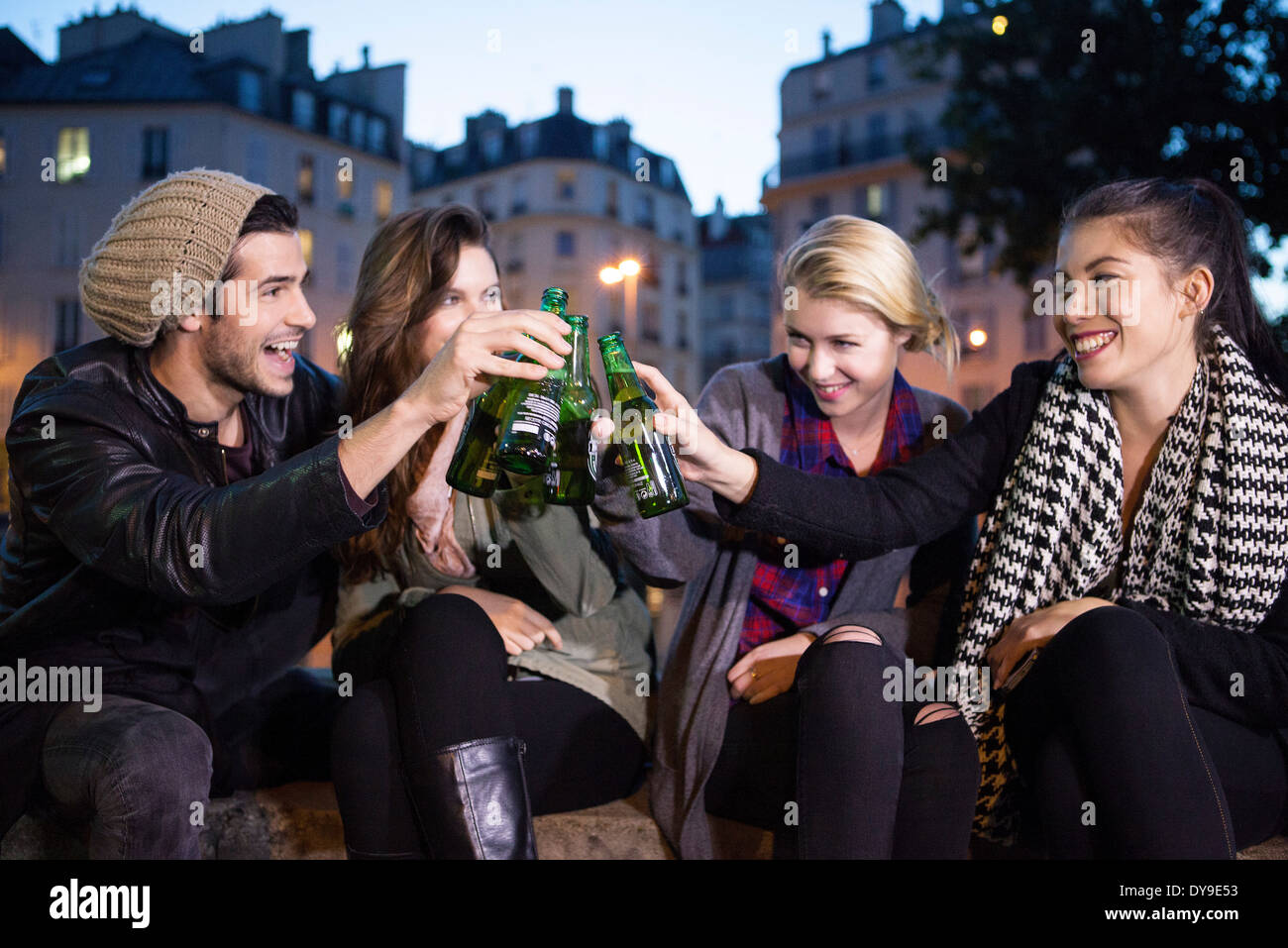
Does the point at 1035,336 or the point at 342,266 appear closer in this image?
the point at 1035,336

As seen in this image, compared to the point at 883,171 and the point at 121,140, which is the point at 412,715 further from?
the point at 883,171

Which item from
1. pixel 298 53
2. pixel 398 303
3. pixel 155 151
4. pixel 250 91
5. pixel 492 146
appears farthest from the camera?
pixel 492 146

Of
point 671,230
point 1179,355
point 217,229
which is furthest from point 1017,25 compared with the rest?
point 671,230

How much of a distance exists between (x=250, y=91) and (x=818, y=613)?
30.2 metres

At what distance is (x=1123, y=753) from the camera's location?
1.79m

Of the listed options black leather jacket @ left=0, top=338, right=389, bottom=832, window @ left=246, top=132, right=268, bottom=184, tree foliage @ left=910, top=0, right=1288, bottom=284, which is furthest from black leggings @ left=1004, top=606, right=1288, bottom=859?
window @ left=246, top=132, right=268, bottom=184

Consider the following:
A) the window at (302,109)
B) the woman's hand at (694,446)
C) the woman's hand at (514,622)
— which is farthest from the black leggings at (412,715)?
the window at (302,109)

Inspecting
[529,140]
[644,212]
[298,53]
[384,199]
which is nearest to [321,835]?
[384,199]

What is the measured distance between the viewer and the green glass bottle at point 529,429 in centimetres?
210

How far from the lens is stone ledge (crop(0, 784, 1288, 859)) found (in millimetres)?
2346

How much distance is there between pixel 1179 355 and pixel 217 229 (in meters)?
2.11

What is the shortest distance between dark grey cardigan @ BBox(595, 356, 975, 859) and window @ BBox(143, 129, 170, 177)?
29.5 m

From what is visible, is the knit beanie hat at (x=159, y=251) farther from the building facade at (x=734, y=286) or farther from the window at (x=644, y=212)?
the building facade at (x=734, y=286)
